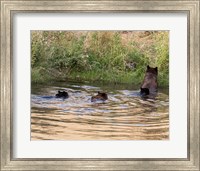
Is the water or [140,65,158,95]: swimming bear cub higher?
[140,65,158,95]: swimming bear cub

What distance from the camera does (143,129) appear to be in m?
57.6

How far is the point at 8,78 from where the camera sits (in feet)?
189

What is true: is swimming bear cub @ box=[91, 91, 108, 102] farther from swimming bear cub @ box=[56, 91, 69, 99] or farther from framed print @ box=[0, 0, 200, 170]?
swimming bear cub @ box=[56, 91, 69, 99]

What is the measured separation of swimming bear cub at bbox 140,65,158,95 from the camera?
189ft

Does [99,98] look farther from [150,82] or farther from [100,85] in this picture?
[150,82]

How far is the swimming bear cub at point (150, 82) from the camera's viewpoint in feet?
189

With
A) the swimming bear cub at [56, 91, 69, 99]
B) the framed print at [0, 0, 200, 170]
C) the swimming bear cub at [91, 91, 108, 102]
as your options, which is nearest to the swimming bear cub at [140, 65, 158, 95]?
the framed print at [0, 0, 200, 170]

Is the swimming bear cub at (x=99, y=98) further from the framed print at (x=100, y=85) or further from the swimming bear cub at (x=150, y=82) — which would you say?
the swimming bear cub at (x=150, y=82)

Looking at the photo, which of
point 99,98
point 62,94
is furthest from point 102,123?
point 62,94

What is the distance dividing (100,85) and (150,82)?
33 centimetres

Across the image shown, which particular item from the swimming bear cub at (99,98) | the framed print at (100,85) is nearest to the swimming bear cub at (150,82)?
the framed print at (100,85)

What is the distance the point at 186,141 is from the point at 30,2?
1.36 m

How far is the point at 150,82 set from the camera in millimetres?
57594

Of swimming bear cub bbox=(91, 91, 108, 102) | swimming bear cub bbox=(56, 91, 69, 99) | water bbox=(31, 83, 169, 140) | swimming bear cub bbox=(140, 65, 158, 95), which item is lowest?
water bbox=(31, 83, 169, 140)
